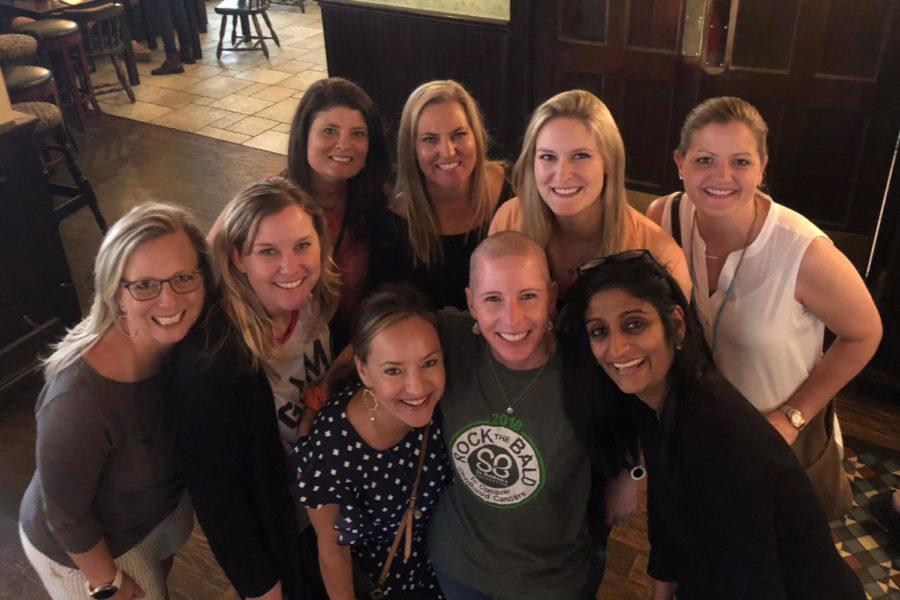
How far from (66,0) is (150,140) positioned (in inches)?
52.9

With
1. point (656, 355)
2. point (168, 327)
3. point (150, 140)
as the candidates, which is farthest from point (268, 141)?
point (656, 355)

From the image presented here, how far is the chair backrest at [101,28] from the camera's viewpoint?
6094 millimetres

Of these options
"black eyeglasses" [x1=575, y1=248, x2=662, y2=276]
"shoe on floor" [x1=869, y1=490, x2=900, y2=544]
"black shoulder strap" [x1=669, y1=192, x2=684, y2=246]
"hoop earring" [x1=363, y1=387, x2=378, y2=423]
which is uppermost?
"black eyeglasses" [x1=575, y1=248, x2=662, y2=276]

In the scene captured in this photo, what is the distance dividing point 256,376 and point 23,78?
158 inches

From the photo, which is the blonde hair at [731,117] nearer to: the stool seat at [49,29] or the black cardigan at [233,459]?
the black cardigan at [233,459]

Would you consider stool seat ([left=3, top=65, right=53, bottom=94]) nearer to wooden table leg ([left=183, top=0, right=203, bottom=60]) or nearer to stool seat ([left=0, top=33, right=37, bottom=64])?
stool seat ([left=0, top=33, right=37, bottom=64])

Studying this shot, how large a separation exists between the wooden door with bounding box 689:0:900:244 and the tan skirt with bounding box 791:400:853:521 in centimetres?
209

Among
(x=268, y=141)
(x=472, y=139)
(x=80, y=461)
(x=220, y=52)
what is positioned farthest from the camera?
(x=220, y=52)

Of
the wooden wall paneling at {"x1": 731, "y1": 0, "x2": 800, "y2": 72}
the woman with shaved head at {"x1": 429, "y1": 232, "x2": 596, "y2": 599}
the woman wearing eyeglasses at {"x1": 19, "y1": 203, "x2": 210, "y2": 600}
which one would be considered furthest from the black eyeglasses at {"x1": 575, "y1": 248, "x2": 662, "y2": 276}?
the wooden wall paneling at {"x1": 731, "y1": 0, "x2": 800, "y2": 72}

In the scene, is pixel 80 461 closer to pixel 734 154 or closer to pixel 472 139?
pixel 472 139

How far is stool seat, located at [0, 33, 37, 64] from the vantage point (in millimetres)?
5035

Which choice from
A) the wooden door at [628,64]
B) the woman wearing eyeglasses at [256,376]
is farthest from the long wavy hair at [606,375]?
the wooden door at [628,64]

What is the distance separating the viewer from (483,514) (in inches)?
67.4

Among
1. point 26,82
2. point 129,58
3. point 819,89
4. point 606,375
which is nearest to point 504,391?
point 606,375
